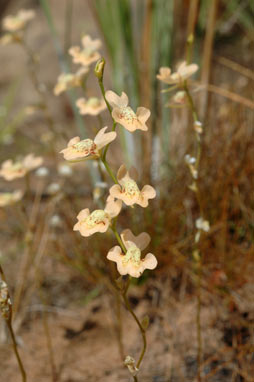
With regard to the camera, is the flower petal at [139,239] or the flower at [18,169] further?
the flower at [18,169]

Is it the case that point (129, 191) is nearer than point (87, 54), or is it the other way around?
point (129, 191)

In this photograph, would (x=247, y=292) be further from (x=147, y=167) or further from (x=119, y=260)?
(x=119, y=260)

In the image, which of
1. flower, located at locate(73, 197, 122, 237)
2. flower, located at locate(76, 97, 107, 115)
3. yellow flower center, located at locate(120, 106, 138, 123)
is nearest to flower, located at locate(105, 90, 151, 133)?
yellow flower center, located at locate(120, 106, 138, 123)

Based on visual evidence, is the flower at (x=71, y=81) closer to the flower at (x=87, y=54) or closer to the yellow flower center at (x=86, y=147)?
the flower at (x=87, y=54)

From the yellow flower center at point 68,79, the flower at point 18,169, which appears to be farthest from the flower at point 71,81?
the flower at point 18,169

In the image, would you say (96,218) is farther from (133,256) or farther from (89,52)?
(89,52)

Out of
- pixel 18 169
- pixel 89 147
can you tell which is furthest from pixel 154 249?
pixel 89 147

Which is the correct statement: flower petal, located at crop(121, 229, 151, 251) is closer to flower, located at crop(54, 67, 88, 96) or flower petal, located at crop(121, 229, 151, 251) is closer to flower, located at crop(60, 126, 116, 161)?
flower, located at crop(60, 126, 116, 161)
